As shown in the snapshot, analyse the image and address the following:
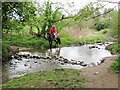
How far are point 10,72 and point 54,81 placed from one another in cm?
386

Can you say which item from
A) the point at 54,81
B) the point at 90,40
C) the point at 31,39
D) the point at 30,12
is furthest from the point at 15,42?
the point at 54,81

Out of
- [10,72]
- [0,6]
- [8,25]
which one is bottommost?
[10,72]

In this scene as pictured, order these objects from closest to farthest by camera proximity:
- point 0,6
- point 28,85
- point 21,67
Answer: point 28,85 < point 21,67 < point 0,6

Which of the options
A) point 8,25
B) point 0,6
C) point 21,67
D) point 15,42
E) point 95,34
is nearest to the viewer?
point 21,67

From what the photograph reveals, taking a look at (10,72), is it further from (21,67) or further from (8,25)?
(8,25)

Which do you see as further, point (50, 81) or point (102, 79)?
point (102, 79)

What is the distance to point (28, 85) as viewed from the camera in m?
7.68

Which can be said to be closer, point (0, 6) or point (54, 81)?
point (54, 81)

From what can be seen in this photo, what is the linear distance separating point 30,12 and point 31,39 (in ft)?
35.5

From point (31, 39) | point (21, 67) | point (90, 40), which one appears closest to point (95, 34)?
point (90, 40)

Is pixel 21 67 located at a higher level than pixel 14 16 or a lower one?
lower

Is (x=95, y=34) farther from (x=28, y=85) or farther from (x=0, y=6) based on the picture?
(x=28, y=85)

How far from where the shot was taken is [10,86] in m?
7.71

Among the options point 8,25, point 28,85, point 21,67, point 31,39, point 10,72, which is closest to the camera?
point 28,85
